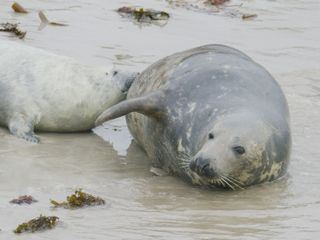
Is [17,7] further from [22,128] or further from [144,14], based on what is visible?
[22,128]

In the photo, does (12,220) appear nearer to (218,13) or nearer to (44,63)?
(44,63)

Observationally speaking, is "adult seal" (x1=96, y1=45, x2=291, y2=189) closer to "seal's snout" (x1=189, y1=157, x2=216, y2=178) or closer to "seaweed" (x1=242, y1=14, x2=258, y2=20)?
"seal's snout" (x1=189, y1=157, x2=216, y2=178)

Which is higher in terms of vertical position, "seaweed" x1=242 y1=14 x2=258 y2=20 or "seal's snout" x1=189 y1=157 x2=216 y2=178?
"seal's snout" x1=189 y1=157 x2=216 y2=178

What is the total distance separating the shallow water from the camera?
16.5ft

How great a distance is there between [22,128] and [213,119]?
5.08ft

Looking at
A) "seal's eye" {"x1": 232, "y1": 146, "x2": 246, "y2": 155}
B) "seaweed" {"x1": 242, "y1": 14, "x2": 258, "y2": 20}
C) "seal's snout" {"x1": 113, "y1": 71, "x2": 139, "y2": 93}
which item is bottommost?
"seaweed" {"x1": 242, "y1": 14, "x2": 258, "y2": 20}

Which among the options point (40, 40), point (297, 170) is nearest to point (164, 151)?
point (297, 170)

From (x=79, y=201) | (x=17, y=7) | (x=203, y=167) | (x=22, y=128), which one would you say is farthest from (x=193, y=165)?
(x=17, y=7)

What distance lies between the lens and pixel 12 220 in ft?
16.2

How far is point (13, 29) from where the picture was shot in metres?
9.27

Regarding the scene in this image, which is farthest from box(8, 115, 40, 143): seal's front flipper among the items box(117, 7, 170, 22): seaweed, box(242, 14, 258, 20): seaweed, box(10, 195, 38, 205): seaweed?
box(242, 14, 258, 20): seaweed

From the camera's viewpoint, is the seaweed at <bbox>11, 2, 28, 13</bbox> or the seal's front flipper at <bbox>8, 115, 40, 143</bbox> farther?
the seaweed at <bbox>11, 2, 28, 13</bbox>

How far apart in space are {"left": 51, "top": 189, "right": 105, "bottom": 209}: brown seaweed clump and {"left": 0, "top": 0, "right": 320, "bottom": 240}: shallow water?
49mm

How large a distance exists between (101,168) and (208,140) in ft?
2.71
